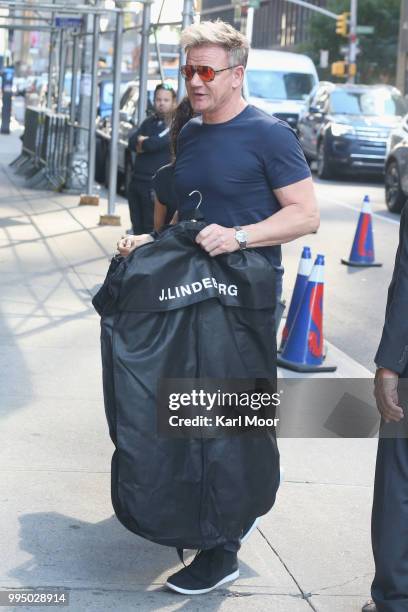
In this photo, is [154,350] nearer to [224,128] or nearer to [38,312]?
[224,128]

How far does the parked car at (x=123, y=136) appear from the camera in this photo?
1944 cm

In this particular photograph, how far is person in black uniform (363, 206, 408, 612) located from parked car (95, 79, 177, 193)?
14.7 m

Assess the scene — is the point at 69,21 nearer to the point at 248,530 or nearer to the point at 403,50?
the point at 248,530

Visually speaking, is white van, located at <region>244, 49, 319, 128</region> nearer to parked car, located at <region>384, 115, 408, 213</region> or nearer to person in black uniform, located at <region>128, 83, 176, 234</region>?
parked car, located at <region>384, 115, 408, 213</region>

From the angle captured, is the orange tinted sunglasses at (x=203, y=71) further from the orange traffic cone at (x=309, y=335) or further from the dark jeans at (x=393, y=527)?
the orange traffic cone at (x=309, y=335)

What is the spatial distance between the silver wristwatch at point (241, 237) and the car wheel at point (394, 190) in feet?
49.6

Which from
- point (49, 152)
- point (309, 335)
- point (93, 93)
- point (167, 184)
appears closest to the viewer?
point (167, 184)

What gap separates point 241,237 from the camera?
4.34 m

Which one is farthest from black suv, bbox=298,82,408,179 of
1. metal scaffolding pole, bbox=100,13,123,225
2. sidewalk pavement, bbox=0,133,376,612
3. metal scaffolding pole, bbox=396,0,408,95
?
metal scaffolding pole, bbox=396,0,408,95

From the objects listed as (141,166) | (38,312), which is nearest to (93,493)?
(38,312)

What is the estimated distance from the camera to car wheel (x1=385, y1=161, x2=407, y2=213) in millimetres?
19375

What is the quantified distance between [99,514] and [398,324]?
5.67 feet

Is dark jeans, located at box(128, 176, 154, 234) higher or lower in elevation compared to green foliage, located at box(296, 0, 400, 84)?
lower

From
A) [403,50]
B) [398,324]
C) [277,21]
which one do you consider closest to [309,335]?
[398,324]
